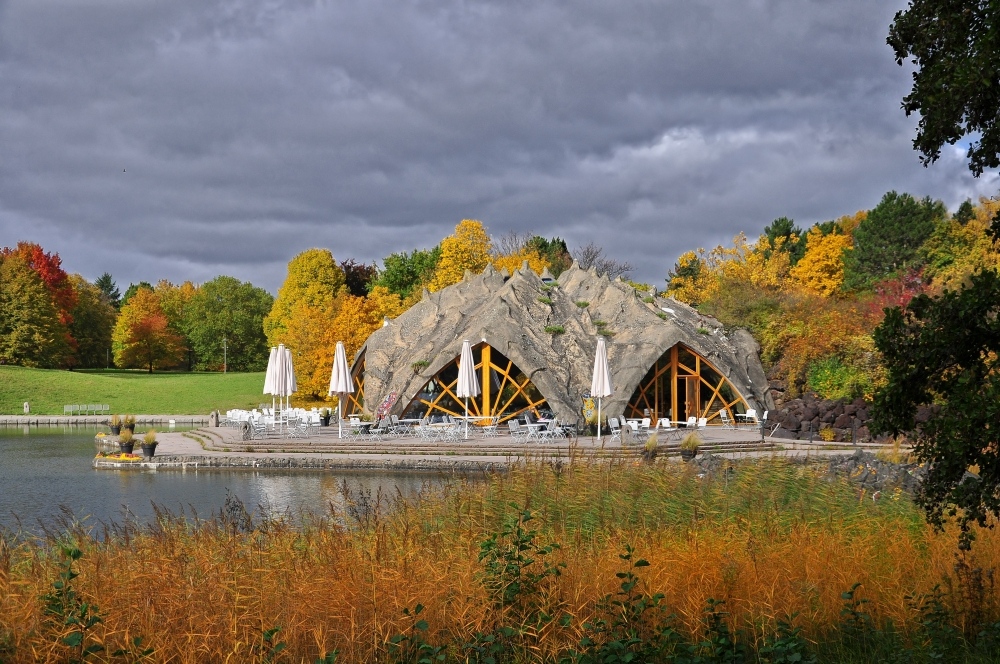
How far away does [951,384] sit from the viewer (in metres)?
4.83

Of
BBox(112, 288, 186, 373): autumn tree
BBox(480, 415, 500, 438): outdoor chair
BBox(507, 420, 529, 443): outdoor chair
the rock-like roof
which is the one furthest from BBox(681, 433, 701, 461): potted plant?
BBox(112, 288, 186, 373): autumn tree

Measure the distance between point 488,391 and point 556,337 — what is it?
3111 mm

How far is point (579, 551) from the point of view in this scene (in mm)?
6164

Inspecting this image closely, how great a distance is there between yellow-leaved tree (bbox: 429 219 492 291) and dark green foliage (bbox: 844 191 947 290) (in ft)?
62.5

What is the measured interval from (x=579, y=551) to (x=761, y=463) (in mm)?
4137

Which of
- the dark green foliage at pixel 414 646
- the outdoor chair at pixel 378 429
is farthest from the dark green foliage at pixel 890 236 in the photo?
the dark green foliage at pixel 414 646

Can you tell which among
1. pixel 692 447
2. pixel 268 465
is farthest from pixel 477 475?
pixel 268 465

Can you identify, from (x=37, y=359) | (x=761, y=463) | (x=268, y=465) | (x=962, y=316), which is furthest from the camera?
(x=37, y=359)

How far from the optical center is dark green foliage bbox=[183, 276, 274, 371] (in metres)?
73.1

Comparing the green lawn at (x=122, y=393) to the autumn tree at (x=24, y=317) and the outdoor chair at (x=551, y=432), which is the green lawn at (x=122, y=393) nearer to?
the autumn tree at (x=24, y=317)

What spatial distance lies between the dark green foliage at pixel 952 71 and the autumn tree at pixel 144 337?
231 feet

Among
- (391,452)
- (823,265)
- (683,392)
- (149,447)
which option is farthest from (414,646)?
(823,265)

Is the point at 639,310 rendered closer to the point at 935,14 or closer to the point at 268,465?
the point at 268,465

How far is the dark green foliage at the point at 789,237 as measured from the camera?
53.2 meters
